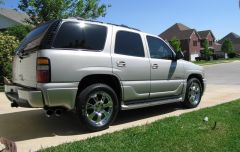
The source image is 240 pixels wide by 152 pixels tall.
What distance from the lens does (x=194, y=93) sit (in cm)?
833

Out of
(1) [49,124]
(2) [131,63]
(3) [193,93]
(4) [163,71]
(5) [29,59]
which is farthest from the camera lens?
(3) [193,93]

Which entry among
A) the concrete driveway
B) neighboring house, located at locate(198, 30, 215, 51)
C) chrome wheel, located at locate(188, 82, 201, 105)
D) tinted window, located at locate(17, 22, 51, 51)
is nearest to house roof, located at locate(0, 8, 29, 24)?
the concrete driveway

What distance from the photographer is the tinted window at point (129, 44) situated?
20.7 ft

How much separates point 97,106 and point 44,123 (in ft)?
4.58

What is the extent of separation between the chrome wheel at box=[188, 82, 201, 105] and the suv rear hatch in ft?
13.0

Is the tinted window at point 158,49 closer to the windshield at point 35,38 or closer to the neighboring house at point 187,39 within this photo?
the windshield at point 35,38

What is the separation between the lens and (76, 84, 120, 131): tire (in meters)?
5.59

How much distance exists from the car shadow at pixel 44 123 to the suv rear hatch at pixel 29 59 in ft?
2.82

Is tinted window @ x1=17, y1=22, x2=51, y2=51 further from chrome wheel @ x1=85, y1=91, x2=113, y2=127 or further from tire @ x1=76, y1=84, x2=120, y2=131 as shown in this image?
chrome wheel @ x1=85, y1=91, x2=113, y2=127

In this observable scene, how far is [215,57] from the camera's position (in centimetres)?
6850

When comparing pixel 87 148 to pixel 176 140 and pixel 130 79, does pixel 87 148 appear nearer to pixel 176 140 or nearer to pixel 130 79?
pixel 176 140

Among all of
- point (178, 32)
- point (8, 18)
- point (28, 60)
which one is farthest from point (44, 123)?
point (178, 32)

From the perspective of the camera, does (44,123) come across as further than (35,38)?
Yes

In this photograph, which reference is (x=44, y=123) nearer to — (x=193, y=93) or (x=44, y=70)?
(x=44, y=70)
